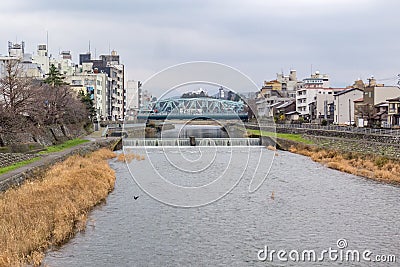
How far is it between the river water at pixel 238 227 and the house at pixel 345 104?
30.2 meters

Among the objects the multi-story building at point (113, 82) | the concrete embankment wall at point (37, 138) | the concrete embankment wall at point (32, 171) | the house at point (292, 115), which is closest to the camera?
the concrete embankment wall at point (32, 171)

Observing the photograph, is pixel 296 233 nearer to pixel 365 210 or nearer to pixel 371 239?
pixel 371 239

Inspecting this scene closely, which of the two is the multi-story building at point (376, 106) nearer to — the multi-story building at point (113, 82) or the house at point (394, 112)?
the house at point (394, 112)

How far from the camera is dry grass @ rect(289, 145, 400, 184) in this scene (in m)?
19.3

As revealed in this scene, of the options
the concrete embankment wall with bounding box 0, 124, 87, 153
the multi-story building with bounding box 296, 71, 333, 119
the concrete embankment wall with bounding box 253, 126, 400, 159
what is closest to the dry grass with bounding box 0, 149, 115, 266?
the concrete embankment wall with bounding box 0, 124, 87, 153

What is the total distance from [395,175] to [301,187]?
398 centimetres

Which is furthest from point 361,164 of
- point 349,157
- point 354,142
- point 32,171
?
point 32,171

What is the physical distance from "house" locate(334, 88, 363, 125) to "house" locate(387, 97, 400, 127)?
32.2ft

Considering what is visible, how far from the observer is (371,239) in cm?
1047

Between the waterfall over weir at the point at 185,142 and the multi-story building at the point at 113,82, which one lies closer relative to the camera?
the waterfall over weir at the point at 185,142

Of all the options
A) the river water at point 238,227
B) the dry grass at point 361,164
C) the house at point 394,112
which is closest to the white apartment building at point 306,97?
the house at point 394,112

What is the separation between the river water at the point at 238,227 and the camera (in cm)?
925

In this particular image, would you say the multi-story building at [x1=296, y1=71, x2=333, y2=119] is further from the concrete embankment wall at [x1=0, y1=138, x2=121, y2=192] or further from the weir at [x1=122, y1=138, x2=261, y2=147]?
the concrete embankment wall at [x1=0, y1=138, x2=121, y2=192]

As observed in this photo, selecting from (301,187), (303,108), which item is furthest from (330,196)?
(303,108)
